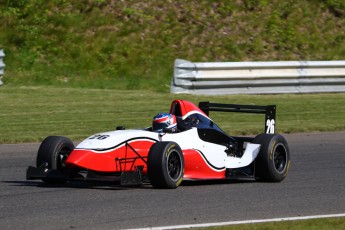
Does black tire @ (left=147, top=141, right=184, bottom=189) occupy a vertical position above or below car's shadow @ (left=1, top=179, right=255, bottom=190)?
above

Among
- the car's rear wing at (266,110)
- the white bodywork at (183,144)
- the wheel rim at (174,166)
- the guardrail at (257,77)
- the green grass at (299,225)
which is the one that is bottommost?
the green grass at (299,225)

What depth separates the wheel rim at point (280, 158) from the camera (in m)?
11.6

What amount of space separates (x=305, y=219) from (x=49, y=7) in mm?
16114

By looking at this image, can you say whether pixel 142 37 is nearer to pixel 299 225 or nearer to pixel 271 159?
pixel 271 159

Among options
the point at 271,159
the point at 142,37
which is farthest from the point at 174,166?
the point at 142,37

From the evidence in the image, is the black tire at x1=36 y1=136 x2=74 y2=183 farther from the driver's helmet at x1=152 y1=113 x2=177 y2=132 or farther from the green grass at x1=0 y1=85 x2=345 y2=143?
the green grass at x1=0 y1=85 x2=345 y2=143

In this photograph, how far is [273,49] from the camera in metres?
24.3

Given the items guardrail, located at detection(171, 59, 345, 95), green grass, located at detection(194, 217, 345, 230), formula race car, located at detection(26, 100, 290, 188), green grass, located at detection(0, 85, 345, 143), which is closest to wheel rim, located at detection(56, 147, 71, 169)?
formula race car, located at detection(26, 100, 290, 188)

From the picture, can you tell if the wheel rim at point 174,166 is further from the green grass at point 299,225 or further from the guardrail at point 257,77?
the guardrail at point 257,77

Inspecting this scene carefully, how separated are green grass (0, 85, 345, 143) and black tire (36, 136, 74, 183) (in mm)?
4518

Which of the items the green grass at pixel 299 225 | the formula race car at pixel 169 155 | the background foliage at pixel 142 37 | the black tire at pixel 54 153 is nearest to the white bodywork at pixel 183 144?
the formula race car at pixel 169 155

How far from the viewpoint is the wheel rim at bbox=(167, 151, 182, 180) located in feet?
33.6

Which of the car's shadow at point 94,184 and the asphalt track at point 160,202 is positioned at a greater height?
the car's shadow at point 94,184

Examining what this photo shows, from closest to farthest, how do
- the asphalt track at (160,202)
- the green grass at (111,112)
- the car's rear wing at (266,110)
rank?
the asphalt track at (160,202), the car's rear wing at (266,110), the green grass at (111,112)
